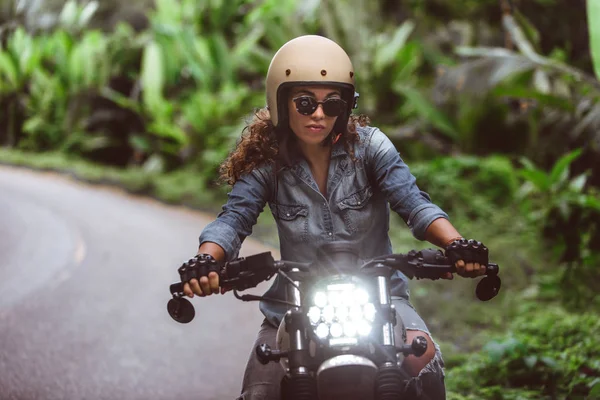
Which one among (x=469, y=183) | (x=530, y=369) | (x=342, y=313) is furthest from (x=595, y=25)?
(x=469, y=183)

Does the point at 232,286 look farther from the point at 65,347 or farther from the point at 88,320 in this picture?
the point at 88,320

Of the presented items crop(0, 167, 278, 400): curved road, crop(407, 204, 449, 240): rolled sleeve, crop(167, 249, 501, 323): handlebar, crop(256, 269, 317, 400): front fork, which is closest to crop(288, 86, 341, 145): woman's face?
crop(407, 204, 449, 240): rolled sleeve

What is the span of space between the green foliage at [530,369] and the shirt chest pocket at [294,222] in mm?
1962

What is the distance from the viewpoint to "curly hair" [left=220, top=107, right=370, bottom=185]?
2607 millimetres

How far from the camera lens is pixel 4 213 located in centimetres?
1041

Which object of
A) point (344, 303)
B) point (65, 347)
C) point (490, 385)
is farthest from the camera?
point (65, 347)

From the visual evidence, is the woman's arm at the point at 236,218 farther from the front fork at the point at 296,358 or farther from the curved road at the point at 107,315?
the curved road at the point at 107,315

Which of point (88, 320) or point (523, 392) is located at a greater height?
point (88, 320)

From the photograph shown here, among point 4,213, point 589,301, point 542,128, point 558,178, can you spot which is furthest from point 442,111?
point 4,213

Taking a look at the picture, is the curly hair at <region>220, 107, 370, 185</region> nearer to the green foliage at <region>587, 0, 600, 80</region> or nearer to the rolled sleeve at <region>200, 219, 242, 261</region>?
the rolled sleeve at <region>200, 219, 242, 261</region>

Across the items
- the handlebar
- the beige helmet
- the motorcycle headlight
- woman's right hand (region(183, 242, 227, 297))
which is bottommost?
the motorcycle headlight

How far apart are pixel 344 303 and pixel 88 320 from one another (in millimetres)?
4437

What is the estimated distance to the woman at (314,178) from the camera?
2.41m

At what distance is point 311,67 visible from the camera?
240 cm
